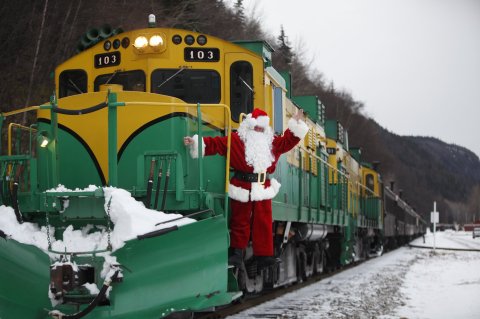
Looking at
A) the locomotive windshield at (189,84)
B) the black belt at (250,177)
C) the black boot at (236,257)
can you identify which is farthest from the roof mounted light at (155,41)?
the black boot at (236,257)

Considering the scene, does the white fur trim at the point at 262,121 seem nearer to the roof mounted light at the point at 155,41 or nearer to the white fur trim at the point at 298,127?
the white fur trim at the point at 298,127

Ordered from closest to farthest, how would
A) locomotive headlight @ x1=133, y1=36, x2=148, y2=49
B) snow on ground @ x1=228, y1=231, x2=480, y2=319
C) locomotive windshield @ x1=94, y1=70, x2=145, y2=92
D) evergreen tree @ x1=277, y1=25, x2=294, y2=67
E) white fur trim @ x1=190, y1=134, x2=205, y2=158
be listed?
white fur trim @ x1=190, y1=134, x2=205, y2=158, locomotive headlight @ x1=133, y1=36, x2=148, y2=49, locomotive windshield @ x1=94, y1=70, x2=145, y2=92, snow on ground @ x1=228, y1=231, x2=480, y2=319, evergreen tree @ x1=277, y1=25, x2=294, y2=67

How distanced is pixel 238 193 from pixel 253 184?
0.62ft

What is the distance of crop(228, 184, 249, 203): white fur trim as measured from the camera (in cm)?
654

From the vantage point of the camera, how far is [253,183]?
6633mm

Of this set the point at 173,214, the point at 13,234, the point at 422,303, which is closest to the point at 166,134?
the point at 173,214

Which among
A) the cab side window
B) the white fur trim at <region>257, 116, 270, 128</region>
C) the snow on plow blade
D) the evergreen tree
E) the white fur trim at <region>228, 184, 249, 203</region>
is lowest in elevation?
the snow on plow blade

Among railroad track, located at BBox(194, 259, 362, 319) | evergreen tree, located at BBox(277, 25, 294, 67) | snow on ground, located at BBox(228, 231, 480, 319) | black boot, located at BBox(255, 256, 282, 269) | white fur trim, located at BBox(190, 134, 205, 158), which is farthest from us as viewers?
evergreen tree, located at BBox(277, 25, 294, 67)

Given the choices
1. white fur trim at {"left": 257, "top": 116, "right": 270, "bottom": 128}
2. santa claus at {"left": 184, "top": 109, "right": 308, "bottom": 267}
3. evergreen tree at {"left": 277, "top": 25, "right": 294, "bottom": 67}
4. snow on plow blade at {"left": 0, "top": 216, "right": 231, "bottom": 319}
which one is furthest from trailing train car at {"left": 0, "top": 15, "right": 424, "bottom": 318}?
evergreen tree at {"left": 277, "top": 25, "right": 294, "bottom": 67}

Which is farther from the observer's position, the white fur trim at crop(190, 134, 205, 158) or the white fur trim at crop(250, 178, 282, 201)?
the white fur trim at crop(250, 178, 282, 201)

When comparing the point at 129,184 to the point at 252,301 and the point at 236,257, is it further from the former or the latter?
the point at 252,301

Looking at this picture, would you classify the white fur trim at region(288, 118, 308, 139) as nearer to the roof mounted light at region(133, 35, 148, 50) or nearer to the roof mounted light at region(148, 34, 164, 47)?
the roof mounted light at region(148, 34, 164, 47)

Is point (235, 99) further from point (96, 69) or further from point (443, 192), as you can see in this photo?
point (443, 192)

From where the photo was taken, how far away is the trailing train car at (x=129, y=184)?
5.15m
